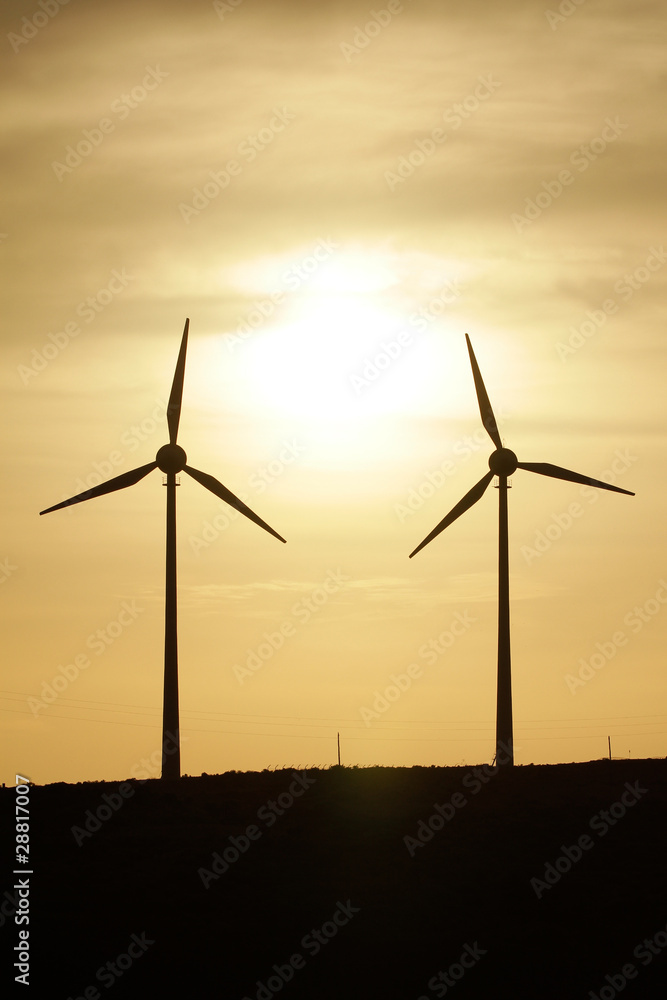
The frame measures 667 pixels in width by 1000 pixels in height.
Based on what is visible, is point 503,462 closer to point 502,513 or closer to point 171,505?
point 502,513

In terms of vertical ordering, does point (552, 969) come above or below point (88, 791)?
above

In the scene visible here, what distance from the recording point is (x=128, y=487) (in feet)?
230

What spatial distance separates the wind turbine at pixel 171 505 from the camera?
61.8 m

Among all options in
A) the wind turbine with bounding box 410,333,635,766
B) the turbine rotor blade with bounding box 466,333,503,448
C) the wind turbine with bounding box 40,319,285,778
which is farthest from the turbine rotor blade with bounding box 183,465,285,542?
the turbine rotor blade with bounding box 466,333,503,448

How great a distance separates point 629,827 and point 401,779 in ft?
33.7

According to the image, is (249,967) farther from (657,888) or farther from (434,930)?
(657,888)

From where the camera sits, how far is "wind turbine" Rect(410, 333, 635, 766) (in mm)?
63219

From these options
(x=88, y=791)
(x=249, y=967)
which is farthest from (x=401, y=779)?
(x=249, y=967)

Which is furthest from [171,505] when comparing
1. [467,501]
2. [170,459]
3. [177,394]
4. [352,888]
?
[352,888]

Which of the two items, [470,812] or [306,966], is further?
[470,812]

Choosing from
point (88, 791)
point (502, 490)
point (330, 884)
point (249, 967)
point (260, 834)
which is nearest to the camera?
A: point (249, 967)

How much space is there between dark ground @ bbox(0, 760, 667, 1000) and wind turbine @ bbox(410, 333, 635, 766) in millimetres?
3537

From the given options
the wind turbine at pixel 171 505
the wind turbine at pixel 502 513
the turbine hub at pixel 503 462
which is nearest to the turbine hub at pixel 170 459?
the wind turbine at pixel 171 505

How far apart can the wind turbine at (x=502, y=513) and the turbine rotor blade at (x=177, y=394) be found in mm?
14178
